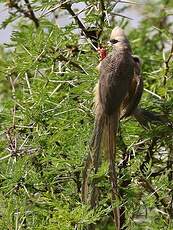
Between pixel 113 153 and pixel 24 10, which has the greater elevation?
pixel 24 10

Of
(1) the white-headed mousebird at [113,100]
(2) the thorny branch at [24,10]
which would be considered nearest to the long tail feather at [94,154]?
(1) the white-headed mousebird at [113,100]

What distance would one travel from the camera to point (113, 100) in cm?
119

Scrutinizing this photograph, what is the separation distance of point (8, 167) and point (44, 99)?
137mm

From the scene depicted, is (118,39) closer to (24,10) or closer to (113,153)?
(113,153)

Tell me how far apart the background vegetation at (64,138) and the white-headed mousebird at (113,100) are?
0.02 meters

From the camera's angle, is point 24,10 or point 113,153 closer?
point 113,153

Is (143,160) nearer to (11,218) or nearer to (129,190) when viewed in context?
(129,190)

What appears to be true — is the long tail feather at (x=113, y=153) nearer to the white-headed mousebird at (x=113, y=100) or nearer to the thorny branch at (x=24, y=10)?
the white-headed mousebird at (x=113, y=100)

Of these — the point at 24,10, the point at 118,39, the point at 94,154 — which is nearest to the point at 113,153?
the point at 94,154

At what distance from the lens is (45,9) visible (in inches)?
51.7

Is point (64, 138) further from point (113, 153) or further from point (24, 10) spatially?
point (24, 10)

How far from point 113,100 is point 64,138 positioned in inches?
4.8

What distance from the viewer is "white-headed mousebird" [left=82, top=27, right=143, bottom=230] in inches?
46.4

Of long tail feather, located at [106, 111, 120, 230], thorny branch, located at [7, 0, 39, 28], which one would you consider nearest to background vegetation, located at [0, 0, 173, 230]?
long tail feather, located at [106, 111, 120, 230]
